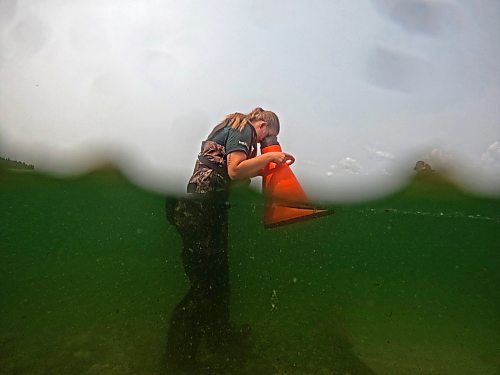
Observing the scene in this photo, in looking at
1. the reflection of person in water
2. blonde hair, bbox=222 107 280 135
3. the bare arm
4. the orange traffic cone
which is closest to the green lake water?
the orange traffic cone

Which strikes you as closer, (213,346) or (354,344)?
(213,346)

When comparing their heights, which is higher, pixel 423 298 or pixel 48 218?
pixel 48 218

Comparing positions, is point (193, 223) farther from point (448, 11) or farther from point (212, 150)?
point (448, 11)

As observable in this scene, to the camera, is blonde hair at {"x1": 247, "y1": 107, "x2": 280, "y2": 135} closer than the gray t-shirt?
No

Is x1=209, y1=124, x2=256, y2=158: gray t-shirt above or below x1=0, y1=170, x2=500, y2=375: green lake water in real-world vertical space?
above

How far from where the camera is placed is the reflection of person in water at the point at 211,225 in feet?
12.6

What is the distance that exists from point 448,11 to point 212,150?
3.23 metres

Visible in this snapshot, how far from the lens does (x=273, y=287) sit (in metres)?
6.51

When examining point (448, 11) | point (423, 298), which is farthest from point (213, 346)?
→ point (423, 298)

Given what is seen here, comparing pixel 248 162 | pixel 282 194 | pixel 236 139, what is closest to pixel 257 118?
pixel 236 139

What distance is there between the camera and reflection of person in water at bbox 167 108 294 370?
3.83m

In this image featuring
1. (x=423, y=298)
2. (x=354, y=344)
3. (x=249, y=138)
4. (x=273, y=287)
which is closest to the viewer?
(x=249, y=138)

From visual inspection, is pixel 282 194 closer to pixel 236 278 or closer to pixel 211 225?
pixel 211 225

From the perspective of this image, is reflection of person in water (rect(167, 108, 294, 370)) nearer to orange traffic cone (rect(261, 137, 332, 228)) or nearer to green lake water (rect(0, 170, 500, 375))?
orange traffic cone (rect(261, 137, 332, 228))
